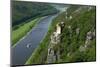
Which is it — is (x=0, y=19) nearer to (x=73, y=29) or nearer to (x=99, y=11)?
(x=73, y=29)

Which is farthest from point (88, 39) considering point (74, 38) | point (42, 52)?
point (42, 52)

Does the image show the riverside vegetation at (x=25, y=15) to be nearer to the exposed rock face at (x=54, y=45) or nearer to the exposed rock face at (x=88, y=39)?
the exposed rock face at (x=54, y=45)

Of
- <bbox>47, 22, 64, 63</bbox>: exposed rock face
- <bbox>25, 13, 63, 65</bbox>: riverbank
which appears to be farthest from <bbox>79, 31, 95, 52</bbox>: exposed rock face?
<bbox>25, 13, 63, 65</bbox>: riverbank

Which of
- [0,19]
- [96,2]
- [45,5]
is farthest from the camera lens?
[96,2]

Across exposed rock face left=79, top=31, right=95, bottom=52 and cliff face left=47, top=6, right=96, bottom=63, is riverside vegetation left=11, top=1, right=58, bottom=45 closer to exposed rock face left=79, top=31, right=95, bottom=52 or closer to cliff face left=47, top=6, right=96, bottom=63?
cliff face left=47, top=6, right=96, bottom=63

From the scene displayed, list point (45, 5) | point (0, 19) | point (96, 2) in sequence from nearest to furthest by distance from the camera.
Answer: point (0, 19) < point (45, 5) < point (96, 2)

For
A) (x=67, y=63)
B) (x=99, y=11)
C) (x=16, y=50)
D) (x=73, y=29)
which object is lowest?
(x=67, y=63)

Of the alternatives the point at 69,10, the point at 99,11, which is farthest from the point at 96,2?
the point at 69,10
